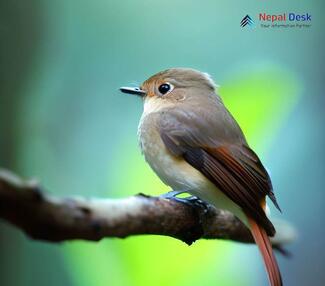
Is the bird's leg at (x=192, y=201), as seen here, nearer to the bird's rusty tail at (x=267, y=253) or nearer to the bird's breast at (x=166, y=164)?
the bird's breast at (x=166, y=164)

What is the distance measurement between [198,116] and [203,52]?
390mm

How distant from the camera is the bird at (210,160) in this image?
1.58m

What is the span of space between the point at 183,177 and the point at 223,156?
0.14 metres

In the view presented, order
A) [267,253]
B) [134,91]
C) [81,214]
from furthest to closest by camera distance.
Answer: [134,91] → [267,253] → [81,214]

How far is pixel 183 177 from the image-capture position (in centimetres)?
163

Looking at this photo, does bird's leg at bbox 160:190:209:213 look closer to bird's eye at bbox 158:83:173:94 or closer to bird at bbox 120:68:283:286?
bird at bbox 120:68:283:286

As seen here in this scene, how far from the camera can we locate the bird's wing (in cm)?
158

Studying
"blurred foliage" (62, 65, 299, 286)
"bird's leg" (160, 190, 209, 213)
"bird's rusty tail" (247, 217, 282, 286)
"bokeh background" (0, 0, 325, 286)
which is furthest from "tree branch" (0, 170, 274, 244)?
"bokeh background" (0, 0, 325, 286)

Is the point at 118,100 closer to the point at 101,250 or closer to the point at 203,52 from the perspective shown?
the point at 203,52

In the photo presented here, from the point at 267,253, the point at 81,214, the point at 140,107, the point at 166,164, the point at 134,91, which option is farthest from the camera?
the point at 140,107

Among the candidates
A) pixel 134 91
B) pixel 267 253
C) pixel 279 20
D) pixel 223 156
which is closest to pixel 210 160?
pixel 223 156

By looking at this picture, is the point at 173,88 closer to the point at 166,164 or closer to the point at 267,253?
the point at 166,164

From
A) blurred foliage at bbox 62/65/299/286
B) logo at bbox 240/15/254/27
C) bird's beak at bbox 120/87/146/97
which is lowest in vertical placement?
blurred foliage at bbox 62/65/299/286

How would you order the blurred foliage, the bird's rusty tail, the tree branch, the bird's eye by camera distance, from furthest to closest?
the bird's eye < the blurred foliage < the bird's rusty tail < the tree branch
